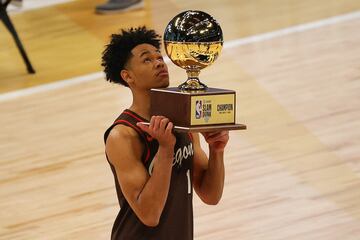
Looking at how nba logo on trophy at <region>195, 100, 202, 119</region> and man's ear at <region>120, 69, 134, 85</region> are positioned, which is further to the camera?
man's ear at <region>120, 69, 134, 85</region>

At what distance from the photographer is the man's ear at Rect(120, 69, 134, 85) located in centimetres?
277

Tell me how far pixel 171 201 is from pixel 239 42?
14.8ft

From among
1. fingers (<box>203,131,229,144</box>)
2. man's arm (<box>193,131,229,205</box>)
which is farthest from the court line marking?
fingers (<box>203,131,229,144</box>)

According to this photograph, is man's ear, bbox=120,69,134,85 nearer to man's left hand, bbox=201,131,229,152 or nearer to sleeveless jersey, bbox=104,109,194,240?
sleeveless jersey, bbox=104,109,194,240

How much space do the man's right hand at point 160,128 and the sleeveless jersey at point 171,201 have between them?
19 centimetres

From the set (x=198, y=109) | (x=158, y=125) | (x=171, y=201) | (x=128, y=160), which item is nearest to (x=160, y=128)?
(x=158, y=125)

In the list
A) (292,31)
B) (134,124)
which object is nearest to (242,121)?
(292,31)

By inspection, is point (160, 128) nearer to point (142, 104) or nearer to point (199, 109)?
point (199, 109)

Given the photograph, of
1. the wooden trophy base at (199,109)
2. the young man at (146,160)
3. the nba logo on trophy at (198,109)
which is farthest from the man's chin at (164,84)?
the nba logo on trophy at (198,109)

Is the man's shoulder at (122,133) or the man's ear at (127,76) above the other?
the man's ear at (127,76)

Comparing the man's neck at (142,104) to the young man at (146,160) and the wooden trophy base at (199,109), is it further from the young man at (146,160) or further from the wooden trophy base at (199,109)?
the wooden trophy base at (199,109)

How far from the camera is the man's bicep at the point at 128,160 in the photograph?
270 cm

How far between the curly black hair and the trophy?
248 mm

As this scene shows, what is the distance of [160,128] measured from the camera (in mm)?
2549
